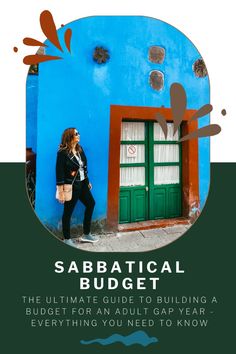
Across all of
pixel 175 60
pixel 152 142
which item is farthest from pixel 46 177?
pixel 175 60

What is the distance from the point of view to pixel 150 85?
3535 millimetres

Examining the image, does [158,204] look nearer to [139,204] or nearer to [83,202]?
[139,204]

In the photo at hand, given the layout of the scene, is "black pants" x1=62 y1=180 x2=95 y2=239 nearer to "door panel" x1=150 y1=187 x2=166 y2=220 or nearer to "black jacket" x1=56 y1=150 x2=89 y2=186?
"black jacket" x1=56 y1=150 x2=89 y2=186

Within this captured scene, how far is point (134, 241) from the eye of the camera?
3.52m

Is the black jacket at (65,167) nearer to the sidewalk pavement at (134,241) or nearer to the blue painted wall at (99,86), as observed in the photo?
the blue painted wall at (99,86)

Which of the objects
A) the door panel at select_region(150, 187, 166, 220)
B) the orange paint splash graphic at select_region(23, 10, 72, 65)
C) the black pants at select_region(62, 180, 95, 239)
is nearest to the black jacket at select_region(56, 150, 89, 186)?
the black pants at select_region(62, 180, 95, 239)

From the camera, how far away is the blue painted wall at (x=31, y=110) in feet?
10.1

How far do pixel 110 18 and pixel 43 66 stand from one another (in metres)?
0.95

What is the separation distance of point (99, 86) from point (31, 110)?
0.88 m

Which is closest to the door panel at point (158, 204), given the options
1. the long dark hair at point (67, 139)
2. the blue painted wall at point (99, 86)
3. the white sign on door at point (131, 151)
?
the white sign on door at point (131, 151)

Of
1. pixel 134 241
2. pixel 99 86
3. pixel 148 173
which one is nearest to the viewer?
pixel 99 86

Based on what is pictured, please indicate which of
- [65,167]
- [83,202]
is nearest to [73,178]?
[65,167]

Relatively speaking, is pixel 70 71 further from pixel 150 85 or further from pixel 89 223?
pixel 89 223

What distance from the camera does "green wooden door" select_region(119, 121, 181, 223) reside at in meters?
3.84
